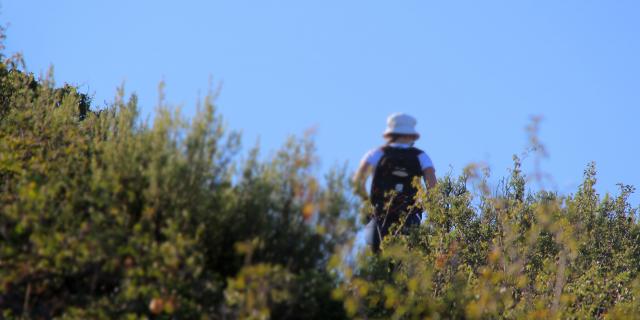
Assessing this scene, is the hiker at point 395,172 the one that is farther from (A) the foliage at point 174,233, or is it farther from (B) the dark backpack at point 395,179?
(A) the foliage at point 174,233

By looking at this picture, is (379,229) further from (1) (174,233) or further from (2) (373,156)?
(1) (174,233)

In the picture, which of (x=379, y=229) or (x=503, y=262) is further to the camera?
(x=379, y=229)

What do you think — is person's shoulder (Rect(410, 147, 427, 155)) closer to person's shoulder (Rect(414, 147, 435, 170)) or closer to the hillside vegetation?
person's shoulder (Rect(414, 147, 435, 170))

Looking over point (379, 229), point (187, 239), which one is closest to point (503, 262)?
point (379, 229)

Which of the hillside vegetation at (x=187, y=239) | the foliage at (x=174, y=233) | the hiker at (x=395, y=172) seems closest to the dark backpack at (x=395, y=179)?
the hiker at (x=395, y=172)

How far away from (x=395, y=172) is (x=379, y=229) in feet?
2.09

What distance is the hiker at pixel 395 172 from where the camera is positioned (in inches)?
422

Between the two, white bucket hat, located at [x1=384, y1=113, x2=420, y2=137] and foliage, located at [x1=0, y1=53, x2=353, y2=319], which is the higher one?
white bucket hat, located at [x1=384, y1=113, x2=420, y2=137]

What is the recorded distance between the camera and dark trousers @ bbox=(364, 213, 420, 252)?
1066 cm

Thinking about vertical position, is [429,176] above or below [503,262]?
above

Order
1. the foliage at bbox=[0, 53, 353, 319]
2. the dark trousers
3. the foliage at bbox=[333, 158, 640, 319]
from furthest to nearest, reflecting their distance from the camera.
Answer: the dark trousers < the foliage at bbox=[333, 158, 640, 319] < the foliage at bbox=[0, 53, 353, 319]

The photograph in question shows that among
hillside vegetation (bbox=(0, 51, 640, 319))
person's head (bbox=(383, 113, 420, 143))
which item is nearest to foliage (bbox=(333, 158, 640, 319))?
hillside vegetation (bbox=(0, 51, 640, 319))

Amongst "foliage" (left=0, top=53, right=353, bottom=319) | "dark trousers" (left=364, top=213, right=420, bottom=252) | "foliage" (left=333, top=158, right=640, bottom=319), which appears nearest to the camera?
"foliage" (left=0, top=53, right=353, bottom=319)

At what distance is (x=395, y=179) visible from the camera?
1091cm
